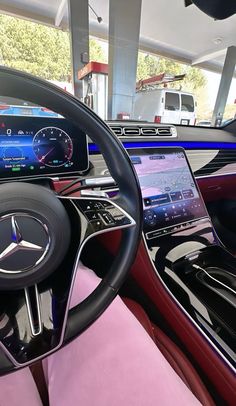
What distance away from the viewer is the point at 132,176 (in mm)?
380

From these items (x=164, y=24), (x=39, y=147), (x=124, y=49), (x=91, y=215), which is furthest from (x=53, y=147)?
(x=164, y=24)

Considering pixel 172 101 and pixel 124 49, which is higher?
pixel 124 49

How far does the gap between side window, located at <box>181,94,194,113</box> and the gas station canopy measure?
1.21 meters

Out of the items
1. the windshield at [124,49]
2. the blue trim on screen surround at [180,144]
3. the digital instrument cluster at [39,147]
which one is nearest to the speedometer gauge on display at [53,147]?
the digital instrument cluster at [39,147]

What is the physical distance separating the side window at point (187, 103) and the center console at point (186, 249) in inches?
172

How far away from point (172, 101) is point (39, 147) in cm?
438

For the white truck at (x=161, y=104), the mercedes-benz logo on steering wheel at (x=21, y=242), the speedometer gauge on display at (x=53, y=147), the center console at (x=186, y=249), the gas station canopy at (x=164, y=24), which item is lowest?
the center console at (x=186, y=249)

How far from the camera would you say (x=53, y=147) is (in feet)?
2.39

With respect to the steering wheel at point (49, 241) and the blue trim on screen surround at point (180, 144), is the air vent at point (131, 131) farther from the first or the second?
the steering wheel at point (49, 241)

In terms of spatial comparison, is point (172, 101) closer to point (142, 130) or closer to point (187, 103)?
point (187, 103)

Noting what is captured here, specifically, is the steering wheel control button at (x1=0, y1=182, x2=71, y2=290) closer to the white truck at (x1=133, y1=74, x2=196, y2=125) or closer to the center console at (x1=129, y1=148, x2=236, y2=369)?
the center console at (x1=129, y1=148, x2=236, y2=369)

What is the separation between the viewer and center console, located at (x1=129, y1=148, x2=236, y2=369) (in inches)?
24.1

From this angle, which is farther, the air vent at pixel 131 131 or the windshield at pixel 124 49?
the windshield at pixel 124 49

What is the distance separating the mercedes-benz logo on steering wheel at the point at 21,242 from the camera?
317 mm
